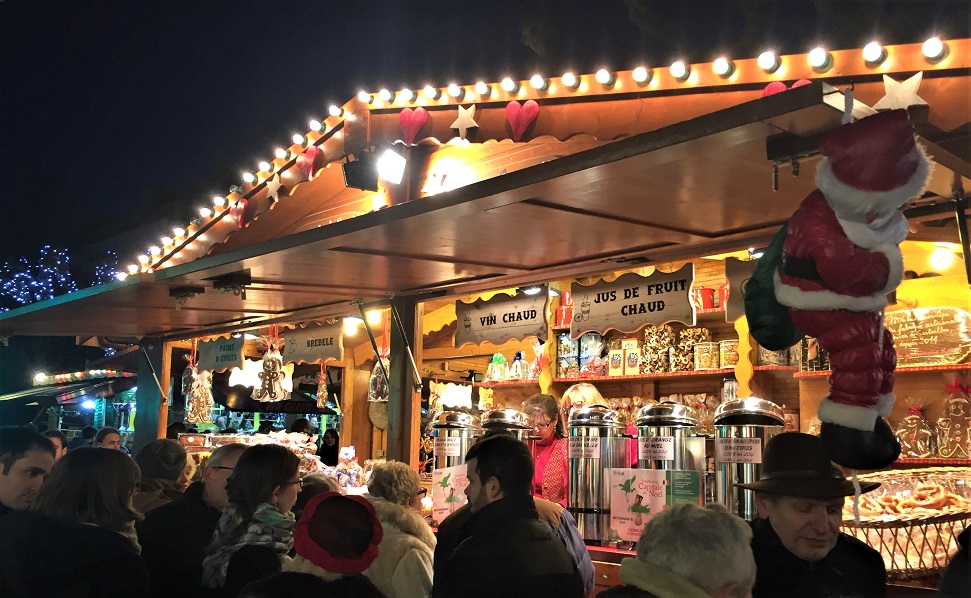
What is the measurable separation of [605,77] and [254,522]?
414 centimetres

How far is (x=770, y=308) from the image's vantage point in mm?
2092

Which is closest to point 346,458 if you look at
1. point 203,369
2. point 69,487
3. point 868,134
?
point 203,369

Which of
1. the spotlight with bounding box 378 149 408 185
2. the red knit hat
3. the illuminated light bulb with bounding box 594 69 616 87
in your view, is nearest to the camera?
the red knit hat

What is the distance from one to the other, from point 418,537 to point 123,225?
85.6ft

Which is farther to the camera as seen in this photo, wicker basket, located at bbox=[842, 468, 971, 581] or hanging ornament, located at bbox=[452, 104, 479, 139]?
hanging ornament, located at bbox=[452, 104, 479, 139]

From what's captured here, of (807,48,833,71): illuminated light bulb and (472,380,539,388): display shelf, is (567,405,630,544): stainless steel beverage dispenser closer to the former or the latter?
(807,48,833,71): illuminated light bulb

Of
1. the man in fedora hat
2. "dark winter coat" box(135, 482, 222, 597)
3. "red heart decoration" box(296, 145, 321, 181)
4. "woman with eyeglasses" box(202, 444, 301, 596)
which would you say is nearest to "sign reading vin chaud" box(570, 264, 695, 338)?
the man in fedora hat

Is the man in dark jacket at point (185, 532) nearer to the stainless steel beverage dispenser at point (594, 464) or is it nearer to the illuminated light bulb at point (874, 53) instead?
the stainless steel beverage dispenser at point (594, 464)

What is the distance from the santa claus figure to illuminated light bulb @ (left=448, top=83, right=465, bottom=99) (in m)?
5.32

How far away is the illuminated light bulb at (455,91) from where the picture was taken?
6.93 meters

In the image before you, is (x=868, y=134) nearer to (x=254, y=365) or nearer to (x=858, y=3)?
(x=858, y=3)

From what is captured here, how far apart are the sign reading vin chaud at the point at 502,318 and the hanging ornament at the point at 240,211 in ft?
14.1

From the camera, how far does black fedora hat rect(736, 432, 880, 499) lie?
2.42 metres

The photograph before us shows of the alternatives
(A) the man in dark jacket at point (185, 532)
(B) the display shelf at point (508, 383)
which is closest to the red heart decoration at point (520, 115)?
(B) the display shelf at point (508, 383)
